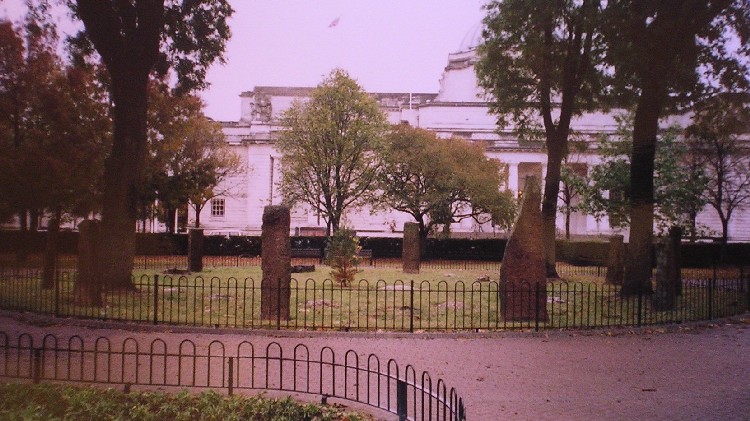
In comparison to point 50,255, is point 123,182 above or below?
above

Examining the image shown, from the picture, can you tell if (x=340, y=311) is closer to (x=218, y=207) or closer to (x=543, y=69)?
(x=543, y=69)

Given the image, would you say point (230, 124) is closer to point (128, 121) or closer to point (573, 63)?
point (128, 121)

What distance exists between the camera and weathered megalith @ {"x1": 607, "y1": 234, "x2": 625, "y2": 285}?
1752 centimetres

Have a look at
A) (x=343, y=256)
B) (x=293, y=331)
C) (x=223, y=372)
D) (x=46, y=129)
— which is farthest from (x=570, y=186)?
(x=223, y=372)

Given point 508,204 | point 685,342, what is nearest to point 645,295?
point 685,342

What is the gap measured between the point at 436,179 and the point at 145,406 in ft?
80.7

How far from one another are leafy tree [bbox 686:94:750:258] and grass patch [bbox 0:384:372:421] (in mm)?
10298

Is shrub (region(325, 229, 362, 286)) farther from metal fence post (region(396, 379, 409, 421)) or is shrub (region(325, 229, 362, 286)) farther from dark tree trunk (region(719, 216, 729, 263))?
→ dark tree trunk (region(719, 216, 729, 263))

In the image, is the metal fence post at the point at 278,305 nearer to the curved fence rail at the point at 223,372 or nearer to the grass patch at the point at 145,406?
the curved fence rail at the point at 223,372

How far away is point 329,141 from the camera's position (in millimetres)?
25672

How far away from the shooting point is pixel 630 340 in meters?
9.23

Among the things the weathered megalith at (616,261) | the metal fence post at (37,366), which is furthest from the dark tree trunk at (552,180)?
the metal fence post at (37,366)

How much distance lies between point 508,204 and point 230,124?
14.2 meters

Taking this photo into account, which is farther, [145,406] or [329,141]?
[329,141]
